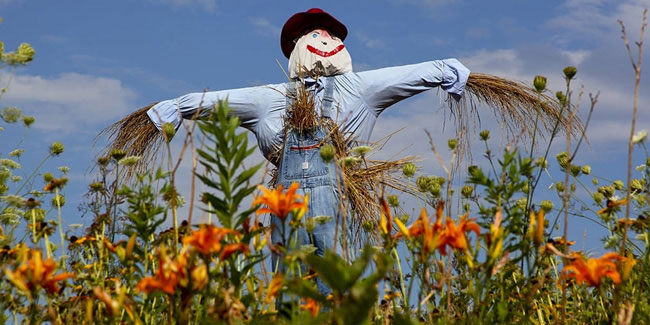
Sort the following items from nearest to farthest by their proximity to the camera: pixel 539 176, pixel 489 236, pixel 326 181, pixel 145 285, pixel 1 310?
1. pixel 145 285
2. pixel 489 236
3. pixel 1 310
4. pixel 539 176
5. pixel 326 181

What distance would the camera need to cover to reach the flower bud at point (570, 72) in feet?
7.31

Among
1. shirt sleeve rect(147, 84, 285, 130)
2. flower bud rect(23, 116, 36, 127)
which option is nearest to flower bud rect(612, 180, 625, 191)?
shirt sleeve rect(147, 84, 285, 130)

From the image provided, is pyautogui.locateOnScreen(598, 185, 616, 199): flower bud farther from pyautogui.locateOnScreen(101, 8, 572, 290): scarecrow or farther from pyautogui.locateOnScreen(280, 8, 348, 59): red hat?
pyautogui.locateOnScreen(280, 8, 348, 59): red hat

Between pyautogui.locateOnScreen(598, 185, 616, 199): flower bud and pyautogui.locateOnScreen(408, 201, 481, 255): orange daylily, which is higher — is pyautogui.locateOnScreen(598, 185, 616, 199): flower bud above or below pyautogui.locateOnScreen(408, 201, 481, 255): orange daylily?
above

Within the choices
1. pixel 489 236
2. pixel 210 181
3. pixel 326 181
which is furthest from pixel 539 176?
pixel 326 181

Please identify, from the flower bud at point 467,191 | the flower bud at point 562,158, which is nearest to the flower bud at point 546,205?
the flower bud at point 467,191

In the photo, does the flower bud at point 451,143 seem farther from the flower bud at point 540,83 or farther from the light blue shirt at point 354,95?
the light blue shirt at point 354,95

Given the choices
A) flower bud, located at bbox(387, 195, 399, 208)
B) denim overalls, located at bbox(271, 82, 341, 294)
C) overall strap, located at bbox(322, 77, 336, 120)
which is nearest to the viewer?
flower bud, located at bbox(387, 195, 399, 208)

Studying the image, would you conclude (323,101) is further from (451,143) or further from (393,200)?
(451,143)

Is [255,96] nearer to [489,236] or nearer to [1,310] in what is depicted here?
[1,310]

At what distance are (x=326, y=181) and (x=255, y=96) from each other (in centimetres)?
84

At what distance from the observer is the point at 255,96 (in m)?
4.62

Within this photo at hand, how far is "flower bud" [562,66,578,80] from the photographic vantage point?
7.31ft

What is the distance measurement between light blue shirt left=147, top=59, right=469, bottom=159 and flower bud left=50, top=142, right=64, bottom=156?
125 centimetres
